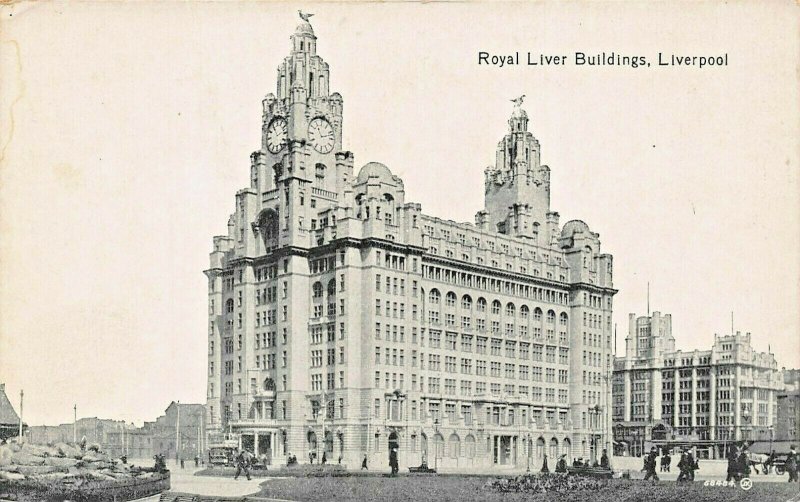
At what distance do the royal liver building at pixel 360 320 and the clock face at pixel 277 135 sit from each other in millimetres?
170

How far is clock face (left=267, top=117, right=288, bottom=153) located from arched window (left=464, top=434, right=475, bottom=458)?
34.8 metres

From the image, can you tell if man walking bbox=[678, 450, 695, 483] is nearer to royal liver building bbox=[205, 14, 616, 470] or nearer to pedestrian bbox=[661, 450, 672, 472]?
pedestrian bbox=[661, 450, 672, 472]

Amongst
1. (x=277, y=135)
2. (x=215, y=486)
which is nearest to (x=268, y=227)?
(x=277, y=135)

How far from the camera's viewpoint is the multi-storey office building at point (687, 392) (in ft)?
499

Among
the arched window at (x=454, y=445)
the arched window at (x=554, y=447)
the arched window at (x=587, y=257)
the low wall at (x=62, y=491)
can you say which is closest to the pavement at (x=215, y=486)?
the low wall at (x=62, y=491)

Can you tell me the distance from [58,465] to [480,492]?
76.3 feet

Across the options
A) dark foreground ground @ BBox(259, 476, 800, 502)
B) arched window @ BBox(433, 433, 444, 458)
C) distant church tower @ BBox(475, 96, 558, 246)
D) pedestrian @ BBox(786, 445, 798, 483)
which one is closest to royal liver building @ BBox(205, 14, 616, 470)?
arched window @ BBox(433, 433, 444, 458)

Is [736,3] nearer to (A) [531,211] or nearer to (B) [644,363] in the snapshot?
(A) [531,211]

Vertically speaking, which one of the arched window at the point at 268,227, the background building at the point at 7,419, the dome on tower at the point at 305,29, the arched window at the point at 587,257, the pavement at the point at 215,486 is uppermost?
the dome on tower at the point at 305,29

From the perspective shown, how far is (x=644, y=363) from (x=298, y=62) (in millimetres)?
94163

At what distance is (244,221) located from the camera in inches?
4058

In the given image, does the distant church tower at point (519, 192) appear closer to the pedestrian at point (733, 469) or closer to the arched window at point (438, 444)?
the arched window at point (438, 444)

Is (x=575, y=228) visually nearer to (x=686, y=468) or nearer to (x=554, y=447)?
(x=554, y=447)

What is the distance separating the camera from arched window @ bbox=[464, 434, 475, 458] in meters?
105
